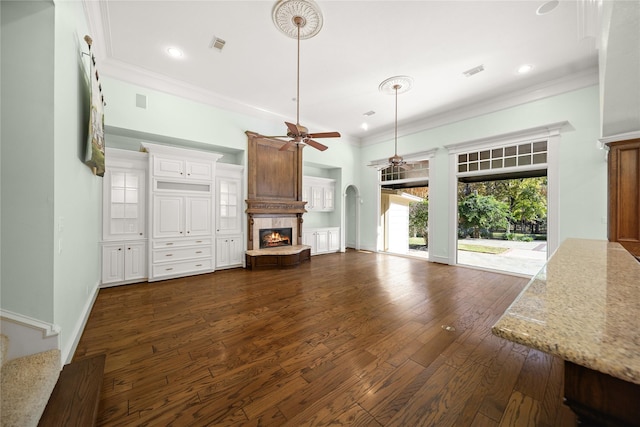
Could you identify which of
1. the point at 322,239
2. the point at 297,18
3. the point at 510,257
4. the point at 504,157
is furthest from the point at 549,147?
the point at 322,239

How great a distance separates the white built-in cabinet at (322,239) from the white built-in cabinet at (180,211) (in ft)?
9.06

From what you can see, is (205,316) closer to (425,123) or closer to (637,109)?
(637,109)

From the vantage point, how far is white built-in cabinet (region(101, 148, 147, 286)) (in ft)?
13.3

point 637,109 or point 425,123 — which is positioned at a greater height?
point 425,123

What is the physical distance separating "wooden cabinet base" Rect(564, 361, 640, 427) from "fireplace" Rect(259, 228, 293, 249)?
5.79 meters

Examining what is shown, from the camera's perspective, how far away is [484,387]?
1772 mm

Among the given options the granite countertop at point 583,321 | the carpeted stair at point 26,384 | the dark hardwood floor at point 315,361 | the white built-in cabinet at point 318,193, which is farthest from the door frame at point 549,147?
the carpeted stair at point 26,384

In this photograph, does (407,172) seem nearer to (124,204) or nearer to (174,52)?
(174,52)

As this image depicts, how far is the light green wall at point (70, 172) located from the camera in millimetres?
1723

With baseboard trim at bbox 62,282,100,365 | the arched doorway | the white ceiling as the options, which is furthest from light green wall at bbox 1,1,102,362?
the arched doorway

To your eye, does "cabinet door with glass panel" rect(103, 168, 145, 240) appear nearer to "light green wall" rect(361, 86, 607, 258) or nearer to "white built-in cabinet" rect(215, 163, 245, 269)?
"white built-in cabinet" rect(215, 163, 245, 269)

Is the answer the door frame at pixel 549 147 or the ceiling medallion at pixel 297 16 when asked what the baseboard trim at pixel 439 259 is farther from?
the ceiling medallion at pixel 297 16

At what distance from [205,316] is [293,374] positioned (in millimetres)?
1582

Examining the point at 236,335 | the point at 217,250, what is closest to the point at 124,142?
the point at 217,250
